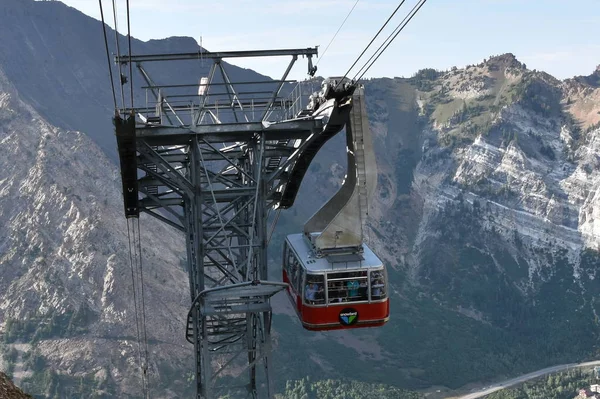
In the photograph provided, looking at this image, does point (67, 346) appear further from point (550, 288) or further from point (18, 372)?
point (550, 288)

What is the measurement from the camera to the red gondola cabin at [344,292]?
23484 mm

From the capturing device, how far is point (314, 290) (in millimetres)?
23688

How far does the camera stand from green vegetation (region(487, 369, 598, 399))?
115312 millimetres

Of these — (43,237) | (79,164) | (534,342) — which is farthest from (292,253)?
(534,342)

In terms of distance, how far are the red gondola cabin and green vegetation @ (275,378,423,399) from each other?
87.1m

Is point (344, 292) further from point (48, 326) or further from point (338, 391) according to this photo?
point (48, 326)

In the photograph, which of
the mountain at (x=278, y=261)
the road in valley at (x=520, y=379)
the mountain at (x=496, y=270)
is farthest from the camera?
the mountain at (x=496, y=270)

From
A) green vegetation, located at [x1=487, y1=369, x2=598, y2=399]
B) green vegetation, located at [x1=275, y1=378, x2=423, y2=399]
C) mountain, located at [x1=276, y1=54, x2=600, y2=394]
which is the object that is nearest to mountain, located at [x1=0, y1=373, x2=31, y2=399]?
green vegetation, located at [x1=275, y1=378, x2=423, y2=399]

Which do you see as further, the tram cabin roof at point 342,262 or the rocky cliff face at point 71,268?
the rocky cliff face at point 71,268

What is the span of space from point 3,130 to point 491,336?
335 ft

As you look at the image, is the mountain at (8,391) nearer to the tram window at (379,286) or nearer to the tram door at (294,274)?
the tram door at (294,274)

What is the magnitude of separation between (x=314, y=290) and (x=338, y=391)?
92.1 metres

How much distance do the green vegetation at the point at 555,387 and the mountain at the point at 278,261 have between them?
11804mm

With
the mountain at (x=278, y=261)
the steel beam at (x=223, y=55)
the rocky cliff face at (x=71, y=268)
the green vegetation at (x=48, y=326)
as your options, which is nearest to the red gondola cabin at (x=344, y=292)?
the steel beam at (x=223, y=55)
